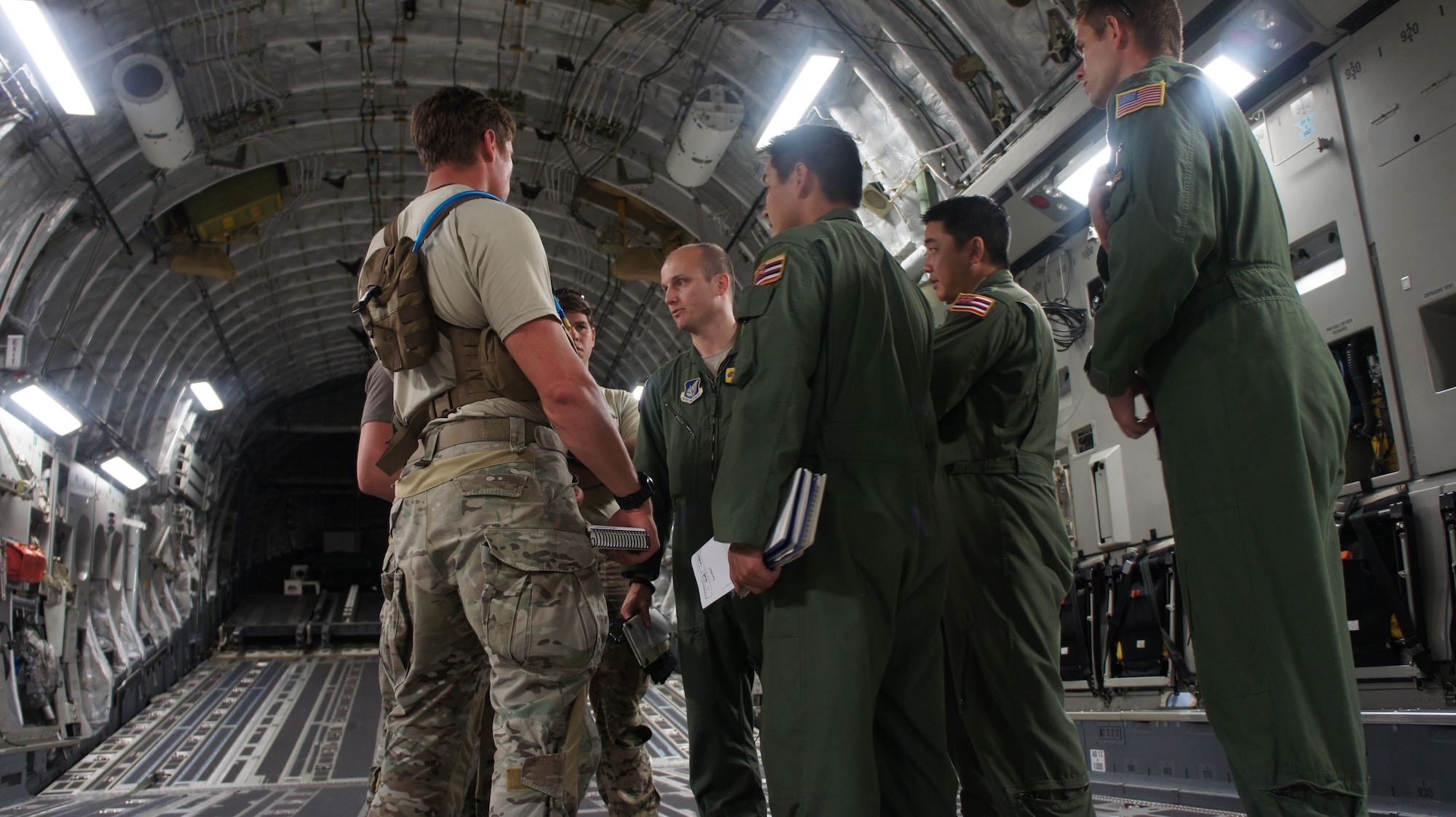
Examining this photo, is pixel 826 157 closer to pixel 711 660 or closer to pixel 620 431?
pixel 711 660

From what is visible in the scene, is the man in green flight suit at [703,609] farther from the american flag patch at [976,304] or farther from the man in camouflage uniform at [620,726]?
the american flag patch at [976,304]

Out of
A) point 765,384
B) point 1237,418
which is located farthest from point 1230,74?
point 765,384

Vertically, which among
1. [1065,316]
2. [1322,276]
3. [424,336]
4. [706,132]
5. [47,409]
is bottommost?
[424,336]

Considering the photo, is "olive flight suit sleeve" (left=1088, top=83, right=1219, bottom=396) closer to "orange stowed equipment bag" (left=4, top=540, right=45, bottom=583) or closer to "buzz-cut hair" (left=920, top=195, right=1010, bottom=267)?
"buzz-cut hair" (left=920, top=195, right=1010, bottom=267)

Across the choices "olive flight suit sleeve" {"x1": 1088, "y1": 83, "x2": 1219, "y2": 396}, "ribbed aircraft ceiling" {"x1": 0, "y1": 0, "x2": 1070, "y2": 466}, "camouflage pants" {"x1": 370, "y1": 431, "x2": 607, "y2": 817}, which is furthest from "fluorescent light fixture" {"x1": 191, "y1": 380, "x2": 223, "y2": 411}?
"olive flight suit sleeve" {"x1": 1088, "y1": 83, "x2": 1219, "y2": 396}

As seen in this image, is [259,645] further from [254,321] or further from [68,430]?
[68,430]

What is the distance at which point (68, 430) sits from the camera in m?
8.66

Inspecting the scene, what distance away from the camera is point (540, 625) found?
205 centimetres

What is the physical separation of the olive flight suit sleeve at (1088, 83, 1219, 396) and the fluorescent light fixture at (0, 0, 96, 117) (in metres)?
6.41

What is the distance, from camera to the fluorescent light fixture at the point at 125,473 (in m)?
10.2

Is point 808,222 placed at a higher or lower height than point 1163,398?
higher

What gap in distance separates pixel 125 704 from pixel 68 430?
328cm

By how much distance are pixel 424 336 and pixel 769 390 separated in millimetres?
932

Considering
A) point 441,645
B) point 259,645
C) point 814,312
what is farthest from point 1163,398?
point 259,645
